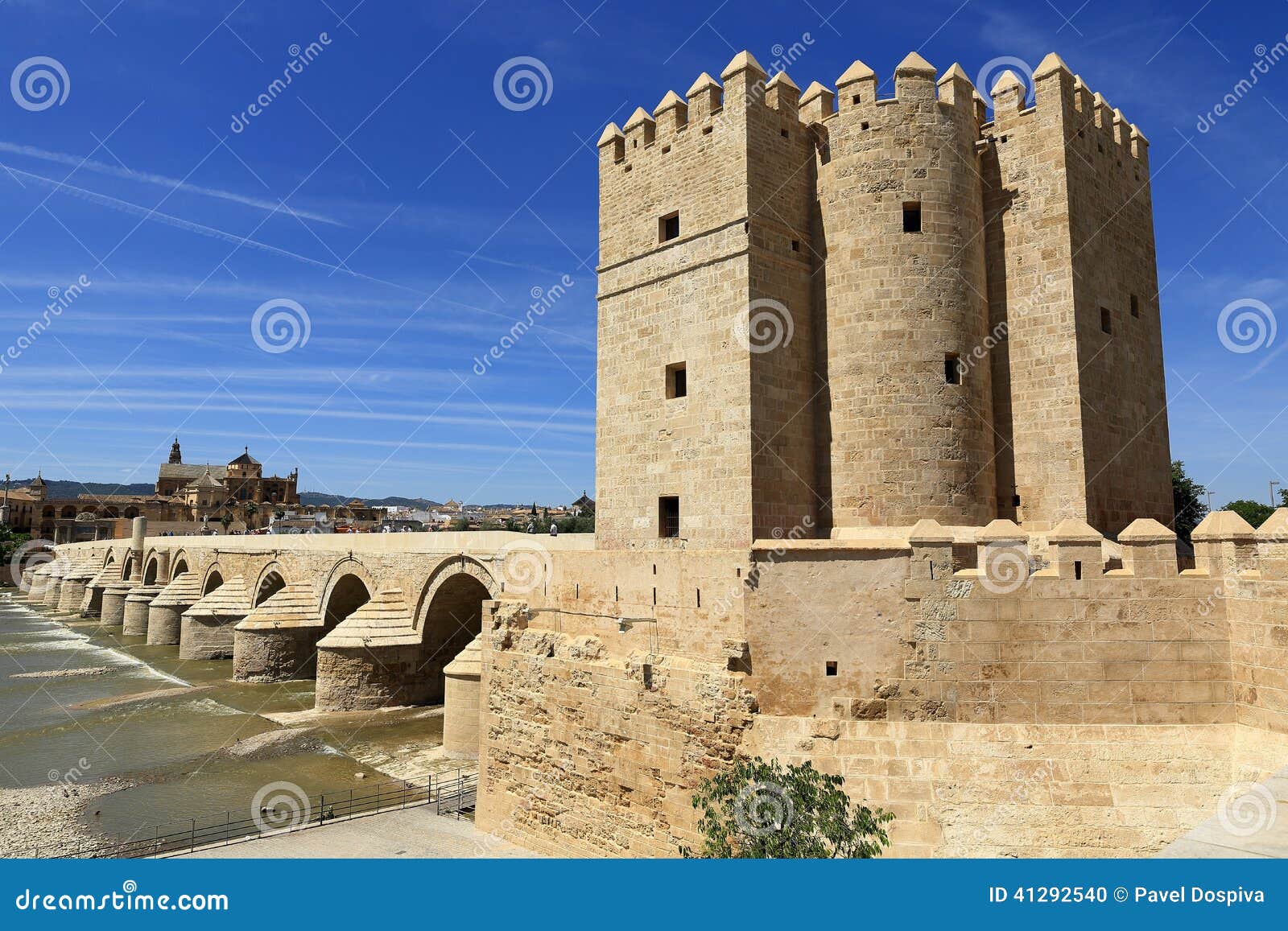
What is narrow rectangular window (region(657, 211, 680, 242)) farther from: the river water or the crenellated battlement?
the river water

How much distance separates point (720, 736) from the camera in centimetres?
976

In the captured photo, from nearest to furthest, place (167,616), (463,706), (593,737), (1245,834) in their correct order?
(1245,834)
(593,737)
(463,706)
(167,616)

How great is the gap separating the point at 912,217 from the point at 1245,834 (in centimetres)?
1034

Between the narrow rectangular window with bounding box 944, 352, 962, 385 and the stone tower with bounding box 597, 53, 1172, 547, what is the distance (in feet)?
0.09

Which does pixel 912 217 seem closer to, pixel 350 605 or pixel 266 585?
pixel 350 605

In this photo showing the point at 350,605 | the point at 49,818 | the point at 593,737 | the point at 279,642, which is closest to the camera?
the point at 593,737

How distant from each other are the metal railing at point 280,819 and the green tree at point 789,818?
7705 millimetres

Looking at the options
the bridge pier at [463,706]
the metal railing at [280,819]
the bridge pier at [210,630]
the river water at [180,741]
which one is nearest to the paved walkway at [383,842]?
the metal railing at [280,819]

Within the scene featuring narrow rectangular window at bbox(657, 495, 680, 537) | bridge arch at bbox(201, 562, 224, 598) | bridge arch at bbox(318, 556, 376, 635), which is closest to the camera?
narrow rectangular window at bbox(657, 495, 680, 537)

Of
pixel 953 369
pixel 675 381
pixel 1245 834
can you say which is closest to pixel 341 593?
pixel 675 381

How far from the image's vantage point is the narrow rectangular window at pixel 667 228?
13508 mm

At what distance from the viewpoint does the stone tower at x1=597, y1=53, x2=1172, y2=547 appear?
12.0 m

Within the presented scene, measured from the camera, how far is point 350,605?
31453 mm

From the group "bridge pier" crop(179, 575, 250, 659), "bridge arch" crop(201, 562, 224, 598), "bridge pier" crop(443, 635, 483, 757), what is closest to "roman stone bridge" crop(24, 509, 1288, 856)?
"bridge pier" crop(443, 635, 483, 757)
